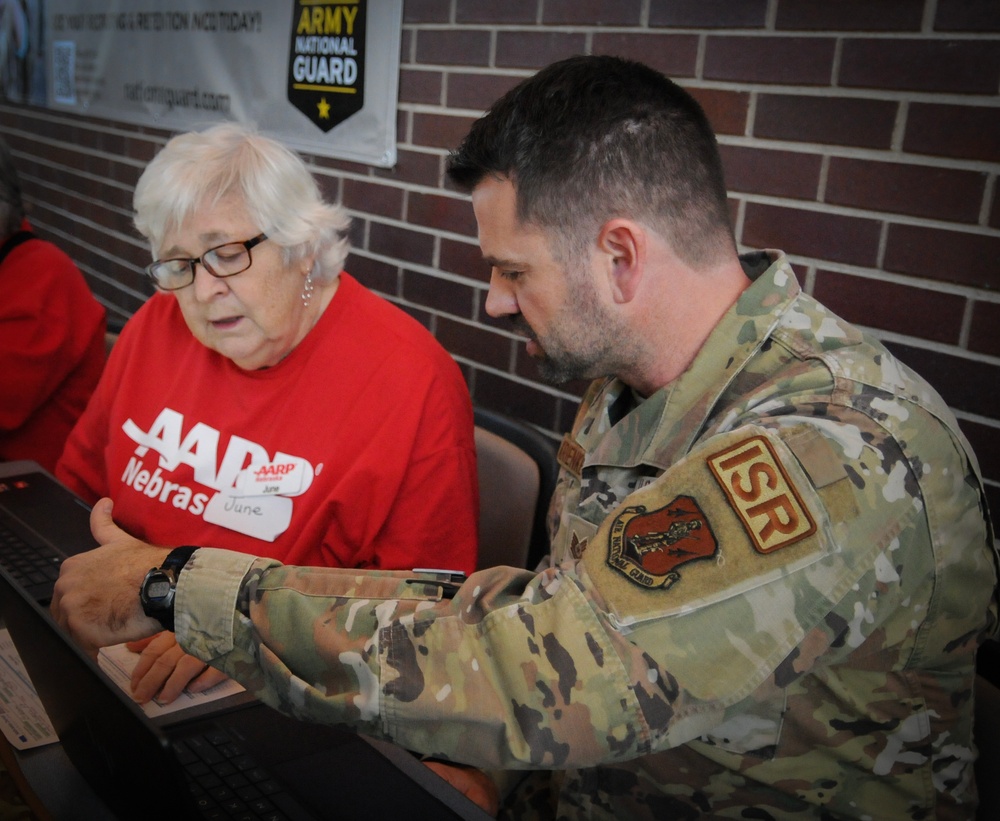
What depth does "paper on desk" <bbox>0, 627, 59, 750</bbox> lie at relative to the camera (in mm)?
1077

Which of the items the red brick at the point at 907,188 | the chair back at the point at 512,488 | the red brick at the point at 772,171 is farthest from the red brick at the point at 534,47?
the chair back at the point at 512,488

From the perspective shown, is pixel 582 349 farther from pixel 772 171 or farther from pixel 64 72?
pixel 64 72

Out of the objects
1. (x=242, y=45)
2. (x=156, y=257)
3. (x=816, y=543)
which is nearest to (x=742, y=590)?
(x=816, y=543)

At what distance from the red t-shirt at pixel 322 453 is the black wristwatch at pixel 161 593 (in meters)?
0.59

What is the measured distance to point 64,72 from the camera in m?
4.21

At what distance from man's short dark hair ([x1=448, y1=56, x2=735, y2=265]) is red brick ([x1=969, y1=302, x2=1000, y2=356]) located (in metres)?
0.58

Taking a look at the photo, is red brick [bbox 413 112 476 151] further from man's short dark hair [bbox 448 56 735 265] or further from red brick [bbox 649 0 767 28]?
man's short dark hair [bbox 448 56 735 265]

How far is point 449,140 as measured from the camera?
2.42 metres

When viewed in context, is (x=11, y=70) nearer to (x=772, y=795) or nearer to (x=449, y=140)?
(x=449, y=140)

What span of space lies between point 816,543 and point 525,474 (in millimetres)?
952

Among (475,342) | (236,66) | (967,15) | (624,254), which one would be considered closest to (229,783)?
(624,254)

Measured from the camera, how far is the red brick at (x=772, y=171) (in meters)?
1.71

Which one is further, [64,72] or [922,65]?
[64,72]

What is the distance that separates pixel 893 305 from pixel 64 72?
12.7 ft
